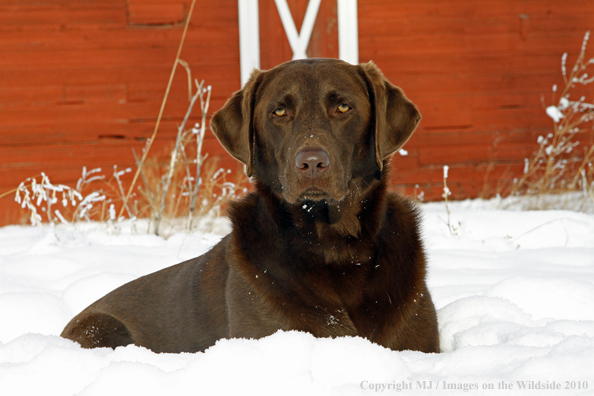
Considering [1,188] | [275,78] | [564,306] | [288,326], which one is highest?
[275,78]

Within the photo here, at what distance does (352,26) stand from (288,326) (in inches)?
244

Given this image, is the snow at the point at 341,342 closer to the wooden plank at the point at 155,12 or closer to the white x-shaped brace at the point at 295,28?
the white x-shaped brace at the point at 295,28

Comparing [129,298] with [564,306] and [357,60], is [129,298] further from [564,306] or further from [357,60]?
[357,60]

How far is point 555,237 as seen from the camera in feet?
15.8

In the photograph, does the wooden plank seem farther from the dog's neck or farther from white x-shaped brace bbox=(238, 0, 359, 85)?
the dog's neck

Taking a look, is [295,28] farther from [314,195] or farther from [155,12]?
[314,195]

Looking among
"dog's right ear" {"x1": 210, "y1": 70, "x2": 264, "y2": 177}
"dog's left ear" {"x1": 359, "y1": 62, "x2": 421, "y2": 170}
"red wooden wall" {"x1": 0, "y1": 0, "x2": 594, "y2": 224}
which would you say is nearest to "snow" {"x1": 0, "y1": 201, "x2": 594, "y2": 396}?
"dog's left ear" {"x1": 359, "y1": 62, "x2": 421, "y2": 170}

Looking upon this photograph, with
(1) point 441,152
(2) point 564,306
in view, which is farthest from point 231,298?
(1) point 441,152

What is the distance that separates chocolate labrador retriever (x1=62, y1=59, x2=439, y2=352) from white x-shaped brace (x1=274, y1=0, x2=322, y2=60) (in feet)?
15.9

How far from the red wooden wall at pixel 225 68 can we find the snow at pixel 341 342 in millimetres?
3125

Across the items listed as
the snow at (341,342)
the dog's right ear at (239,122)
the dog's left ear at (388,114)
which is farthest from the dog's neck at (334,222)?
the snow at (341,342)

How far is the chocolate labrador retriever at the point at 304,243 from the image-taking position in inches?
91.4

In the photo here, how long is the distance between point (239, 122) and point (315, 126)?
459 millimetres

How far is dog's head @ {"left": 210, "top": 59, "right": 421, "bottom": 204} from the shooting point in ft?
7.79
